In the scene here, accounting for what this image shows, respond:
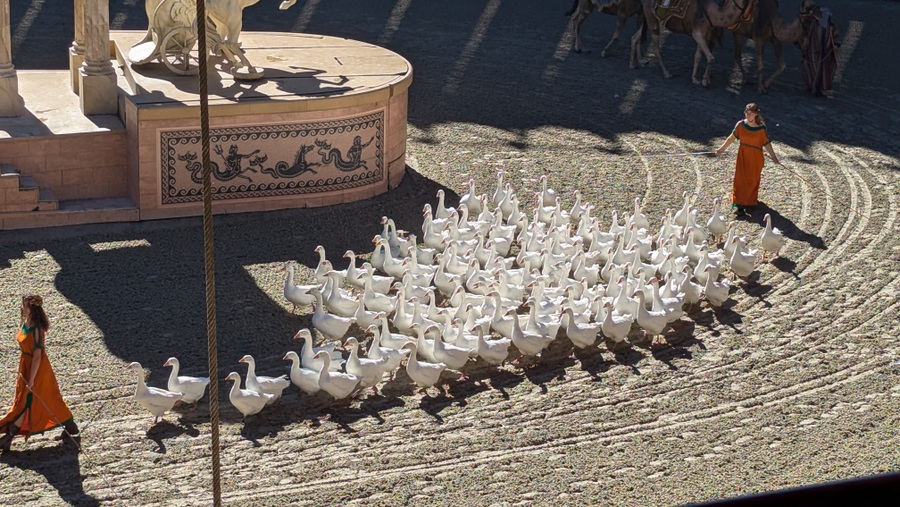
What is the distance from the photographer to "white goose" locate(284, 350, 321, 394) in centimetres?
794

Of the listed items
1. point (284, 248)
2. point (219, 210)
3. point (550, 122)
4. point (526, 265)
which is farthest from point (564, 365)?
point (550, 122)

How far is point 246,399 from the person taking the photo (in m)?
7.62

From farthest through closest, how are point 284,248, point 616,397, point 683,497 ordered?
point 284,248 < point 616,397 < point 683,497

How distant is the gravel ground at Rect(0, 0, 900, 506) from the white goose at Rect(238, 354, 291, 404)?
0.56 feet

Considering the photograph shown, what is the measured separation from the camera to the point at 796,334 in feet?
30.8

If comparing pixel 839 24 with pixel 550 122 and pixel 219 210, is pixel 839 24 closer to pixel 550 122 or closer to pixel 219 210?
pixel 550 122

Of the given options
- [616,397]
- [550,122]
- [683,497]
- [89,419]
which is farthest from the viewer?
[550,122]

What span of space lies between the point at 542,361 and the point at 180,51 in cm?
629

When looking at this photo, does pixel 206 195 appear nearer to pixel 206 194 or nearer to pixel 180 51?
pixel 206 194

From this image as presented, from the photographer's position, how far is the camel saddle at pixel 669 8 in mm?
16750

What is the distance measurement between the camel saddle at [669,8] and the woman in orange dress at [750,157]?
5112 mm

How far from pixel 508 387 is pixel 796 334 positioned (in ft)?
8.56

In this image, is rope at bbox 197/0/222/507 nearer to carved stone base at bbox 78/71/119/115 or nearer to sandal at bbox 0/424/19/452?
sandal at bbox 0/424/19/452

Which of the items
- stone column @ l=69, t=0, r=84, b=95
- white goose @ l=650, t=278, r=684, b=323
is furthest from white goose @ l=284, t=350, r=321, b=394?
stone column @ l=69, t=0, r=84, b=95
